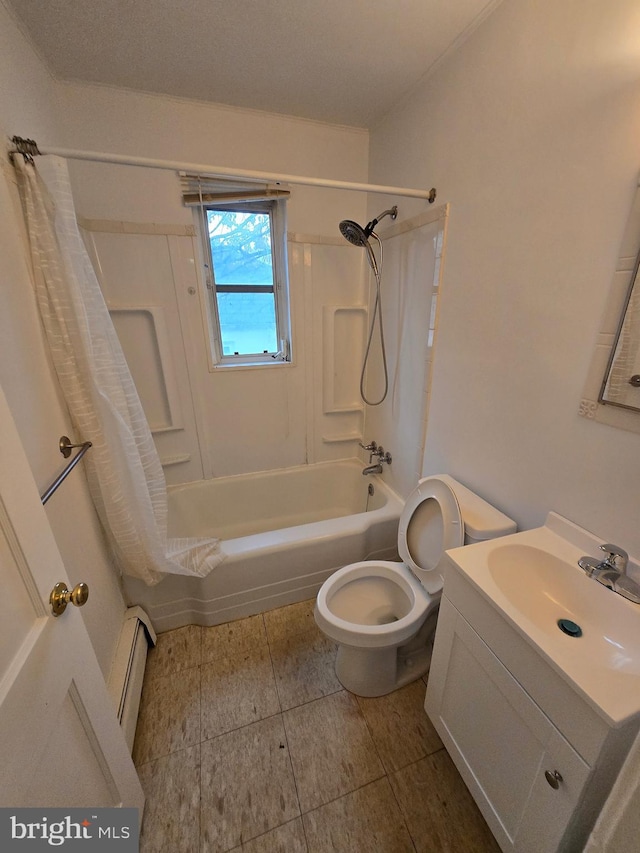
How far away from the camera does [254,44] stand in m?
1.24

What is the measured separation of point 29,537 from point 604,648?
4.17ft

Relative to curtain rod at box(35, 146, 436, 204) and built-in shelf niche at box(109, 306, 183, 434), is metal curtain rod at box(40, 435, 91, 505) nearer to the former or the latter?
built-in shelf niche at box(109, 306, 183, 434)

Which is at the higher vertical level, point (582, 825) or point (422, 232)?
point (422, 232)

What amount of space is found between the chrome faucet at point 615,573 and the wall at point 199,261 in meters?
1.66

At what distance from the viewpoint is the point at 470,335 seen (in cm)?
131

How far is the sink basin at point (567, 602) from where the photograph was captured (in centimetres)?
77

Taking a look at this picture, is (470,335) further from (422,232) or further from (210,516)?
(210,516)

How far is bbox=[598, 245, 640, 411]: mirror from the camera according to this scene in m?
0.81

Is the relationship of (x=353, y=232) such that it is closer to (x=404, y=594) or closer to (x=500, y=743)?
(x=404, y=594)

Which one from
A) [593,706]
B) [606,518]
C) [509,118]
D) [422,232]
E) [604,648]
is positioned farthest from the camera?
[422,232]

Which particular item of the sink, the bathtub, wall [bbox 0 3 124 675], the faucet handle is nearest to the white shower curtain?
wall [bbox 0 3 124 675]

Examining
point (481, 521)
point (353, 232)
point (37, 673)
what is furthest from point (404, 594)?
point (353, 232)

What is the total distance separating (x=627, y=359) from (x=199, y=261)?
190 centimetres

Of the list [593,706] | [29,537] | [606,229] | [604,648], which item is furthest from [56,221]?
[604,648]
